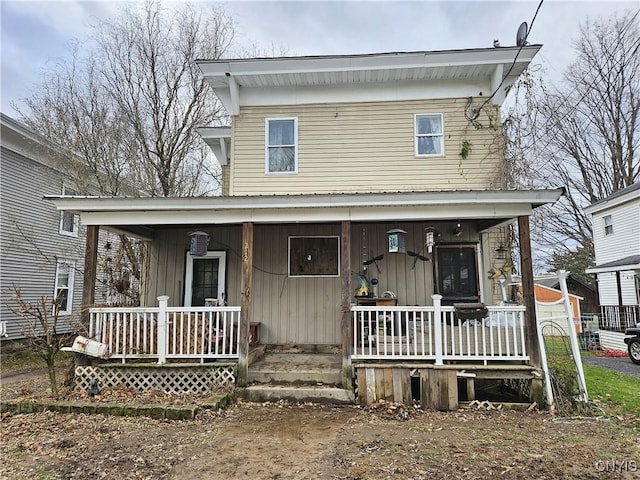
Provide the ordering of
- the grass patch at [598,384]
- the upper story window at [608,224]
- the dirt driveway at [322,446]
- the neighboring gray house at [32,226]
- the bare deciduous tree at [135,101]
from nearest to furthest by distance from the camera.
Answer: the dirt driveway at [322,446], the grass patch at [598,384], the neighboring gray house at [32,226], the bare deciduous tree at [135,101], the upper story window at [608,224]

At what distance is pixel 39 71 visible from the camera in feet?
38.2

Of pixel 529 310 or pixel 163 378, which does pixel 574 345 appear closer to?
pixel 529 310

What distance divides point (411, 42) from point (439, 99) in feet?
12.4

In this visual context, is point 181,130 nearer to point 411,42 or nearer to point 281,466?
point 411,42

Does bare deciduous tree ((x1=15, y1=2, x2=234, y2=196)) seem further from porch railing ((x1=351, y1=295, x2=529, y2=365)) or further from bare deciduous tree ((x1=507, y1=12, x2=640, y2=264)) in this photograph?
bare deciduous tree ((x1=507, y1=12, x2=640, y2=264))

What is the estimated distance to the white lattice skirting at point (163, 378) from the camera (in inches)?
250

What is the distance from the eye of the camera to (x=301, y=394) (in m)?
6.04

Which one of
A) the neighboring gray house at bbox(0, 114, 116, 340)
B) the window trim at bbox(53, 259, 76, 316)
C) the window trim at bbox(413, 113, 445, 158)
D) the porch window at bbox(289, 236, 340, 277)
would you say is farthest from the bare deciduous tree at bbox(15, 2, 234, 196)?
the window trim at bbox(413, 113, 445, 158)

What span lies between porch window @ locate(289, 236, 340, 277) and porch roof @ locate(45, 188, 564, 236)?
72.6 inches

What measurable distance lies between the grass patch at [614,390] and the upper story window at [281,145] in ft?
22.8

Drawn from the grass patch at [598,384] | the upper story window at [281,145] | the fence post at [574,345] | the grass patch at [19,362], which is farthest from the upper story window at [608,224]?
the grass patch at [19,362]

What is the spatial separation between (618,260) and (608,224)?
80.1 inches

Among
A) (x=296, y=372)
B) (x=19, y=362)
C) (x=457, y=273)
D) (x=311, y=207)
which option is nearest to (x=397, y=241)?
(x=311, y=207)

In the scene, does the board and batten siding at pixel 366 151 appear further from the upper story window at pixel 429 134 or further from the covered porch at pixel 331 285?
the covered porch at pixel 331 285
